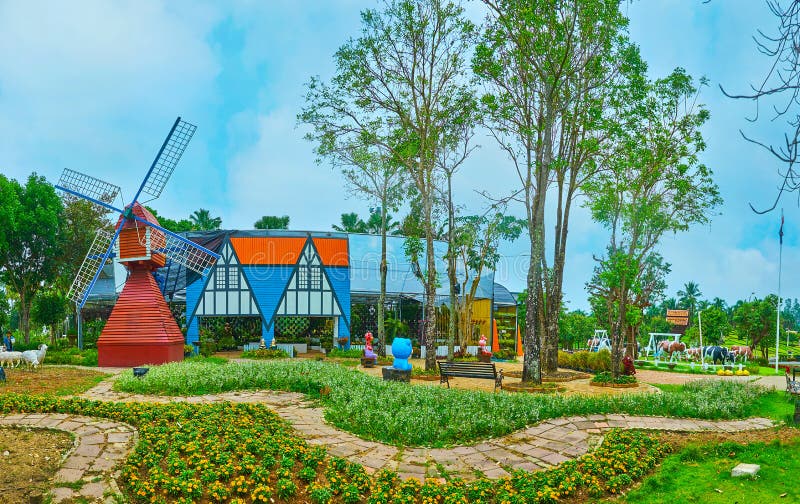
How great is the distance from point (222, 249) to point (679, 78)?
20011 mm

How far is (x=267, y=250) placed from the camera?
2664 cm

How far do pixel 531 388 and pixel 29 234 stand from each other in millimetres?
23986

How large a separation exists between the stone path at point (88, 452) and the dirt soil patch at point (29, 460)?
114 mm

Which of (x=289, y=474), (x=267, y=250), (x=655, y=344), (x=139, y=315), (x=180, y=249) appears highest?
(x=267, y=250)

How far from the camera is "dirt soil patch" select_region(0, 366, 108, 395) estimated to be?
11523 mm

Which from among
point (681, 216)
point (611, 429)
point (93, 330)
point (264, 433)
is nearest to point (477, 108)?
point (681, 216)

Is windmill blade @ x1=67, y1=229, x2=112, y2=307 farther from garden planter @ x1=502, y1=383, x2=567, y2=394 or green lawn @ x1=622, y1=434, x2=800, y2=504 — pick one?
green lawn @ x1=622, y1=434, x2=800, y2=504

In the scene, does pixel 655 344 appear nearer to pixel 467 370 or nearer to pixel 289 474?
pixel 467 370

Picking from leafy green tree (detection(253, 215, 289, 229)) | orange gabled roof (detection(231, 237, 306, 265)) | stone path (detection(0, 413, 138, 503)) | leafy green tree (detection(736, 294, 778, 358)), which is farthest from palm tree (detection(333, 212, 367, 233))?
stone path (detection(0, 413, 138, 503))

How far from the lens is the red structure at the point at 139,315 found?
18062mm

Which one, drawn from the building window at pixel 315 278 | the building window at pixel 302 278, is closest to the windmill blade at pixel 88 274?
the building window at pixel 302 278

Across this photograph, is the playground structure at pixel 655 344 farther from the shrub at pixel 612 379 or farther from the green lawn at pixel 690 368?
the shrub at pixel 612 379

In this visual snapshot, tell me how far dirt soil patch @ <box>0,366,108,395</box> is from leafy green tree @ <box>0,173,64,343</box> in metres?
11.5

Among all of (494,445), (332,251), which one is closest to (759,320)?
(332,251)
